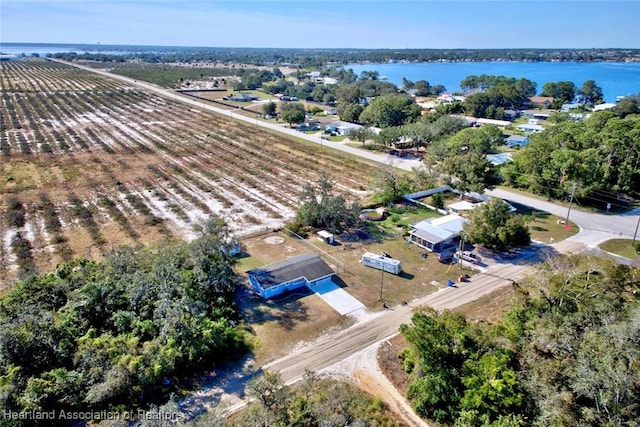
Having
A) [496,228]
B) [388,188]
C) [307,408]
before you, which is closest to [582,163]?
[496,228]

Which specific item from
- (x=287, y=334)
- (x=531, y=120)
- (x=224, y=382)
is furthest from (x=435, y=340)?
(x=531, y=120)

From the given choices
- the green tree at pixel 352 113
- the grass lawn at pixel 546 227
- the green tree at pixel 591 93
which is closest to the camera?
the grass lawn at pixel 546 227

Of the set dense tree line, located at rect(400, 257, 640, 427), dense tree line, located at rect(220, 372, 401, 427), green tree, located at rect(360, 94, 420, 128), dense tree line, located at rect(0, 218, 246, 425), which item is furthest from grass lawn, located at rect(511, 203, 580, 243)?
green tree, located at rect(360, 94, 420, 128)

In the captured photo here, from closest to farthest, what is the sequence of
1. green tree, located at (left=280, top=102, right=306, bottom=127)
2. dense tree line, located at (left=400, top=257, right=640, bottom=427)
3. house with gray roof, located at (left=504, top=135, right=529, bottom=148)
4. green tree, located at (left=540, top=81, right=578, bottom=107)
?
dense tree line, located at (left=400, top=257, right=640, bottom=427), house with gray roof, located at (left=504, top=135, right=529, bottom=148), green tree, located at (left=280, top=102, right=306, bottom=127), green tree, located at (left=540, top=81, right=578, bottom=107)

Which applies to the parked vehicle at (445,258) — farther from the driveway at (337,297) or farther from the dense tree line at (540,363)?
the dense tree line at (540,363)

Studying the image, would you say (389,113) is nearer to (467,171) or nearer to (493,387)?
(467,171)

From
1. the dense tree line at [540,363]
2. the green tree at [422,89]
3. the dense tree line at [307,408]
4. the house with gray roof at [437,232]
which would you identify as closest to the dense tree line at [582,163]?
the house with gray roof at [437,232]

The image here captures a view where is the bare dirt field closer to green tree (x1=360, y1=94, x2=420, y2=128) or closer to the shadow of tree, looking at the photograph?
the shadow of tree
